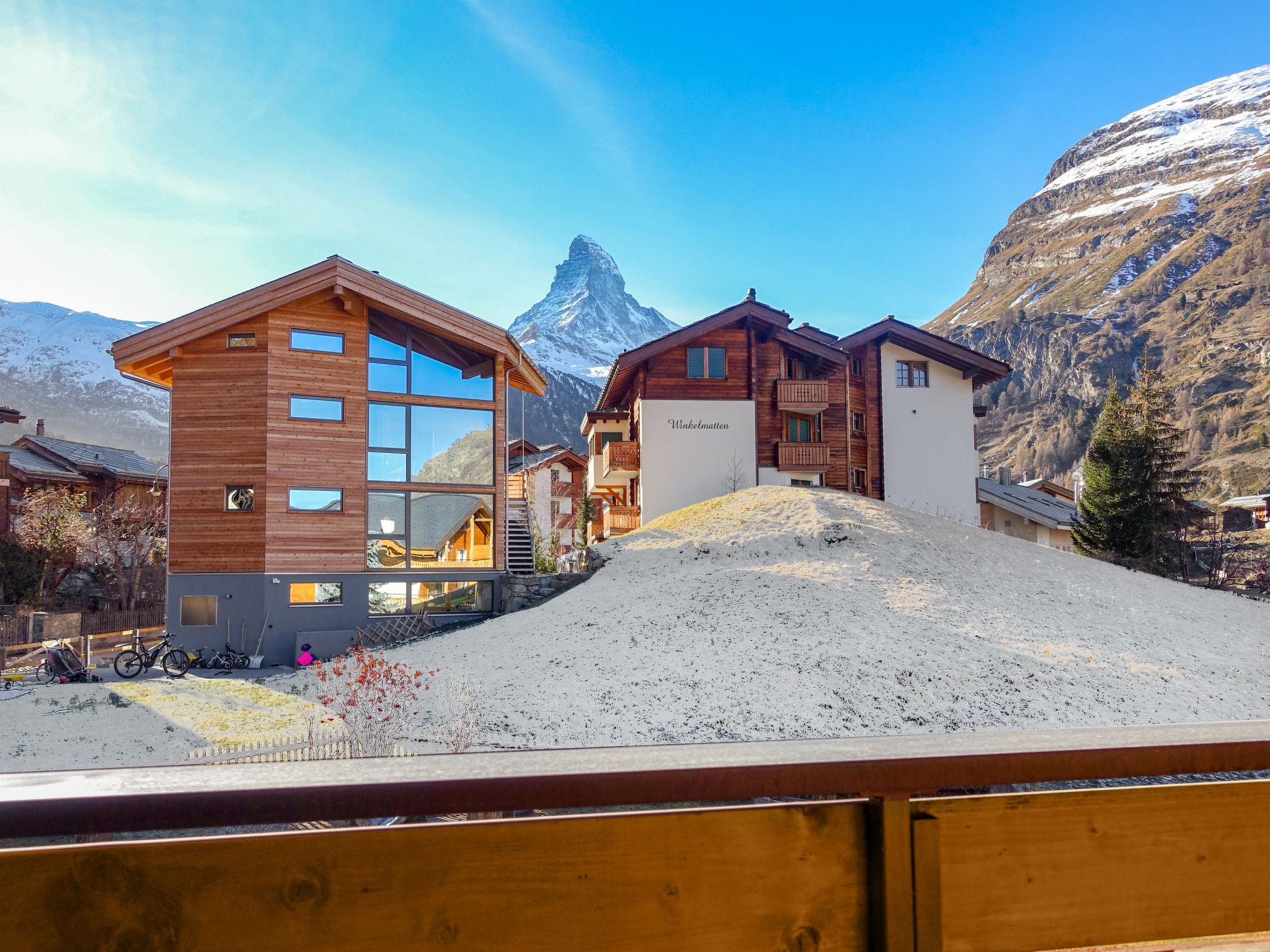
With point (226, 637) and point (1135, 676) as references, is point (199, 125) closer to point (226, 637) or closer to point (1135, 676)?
point (226, 637)

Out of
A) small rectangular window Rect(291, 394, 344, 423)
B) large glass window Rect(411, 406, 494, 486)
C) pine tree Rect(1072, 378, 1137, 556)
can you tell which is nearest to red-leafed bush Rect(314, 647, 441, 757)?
large glass window Rect(411, 406, 494, 486)

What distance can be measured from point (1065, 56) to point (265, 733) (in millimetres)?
50018

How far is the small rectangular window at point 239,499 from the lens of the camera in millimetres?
18312

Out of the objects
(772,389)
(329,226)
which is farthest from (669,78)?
(329,226)

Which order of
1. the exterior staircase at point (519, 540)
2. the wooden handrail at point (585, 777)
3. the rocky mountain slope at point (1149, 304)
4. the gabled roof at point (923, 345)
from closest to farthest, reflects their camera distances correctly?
the wooden handrail at point (585, 777) → the exterior staircase at point (519, 540) → the gabled roof at point (923, 345) → the rocky mountain slope at point (1149, 304)

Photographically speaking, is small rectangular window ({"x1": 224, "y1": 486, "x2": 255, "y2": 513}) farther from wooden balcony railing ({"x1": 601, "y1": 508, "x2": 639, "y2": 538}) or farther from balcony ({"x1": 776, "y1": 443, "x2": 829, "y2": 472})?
balcony ({"x1": 776, "y1": 443, "x2": 829, "y2": 472})

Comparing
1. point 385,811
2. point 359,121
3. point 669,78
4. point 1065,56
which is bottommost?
point 385,811

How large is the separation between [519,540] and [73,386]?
450 feet

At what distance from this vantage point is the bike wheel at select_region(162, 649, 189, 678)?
16875 millimetres

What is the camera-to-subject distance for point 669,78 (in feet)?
105

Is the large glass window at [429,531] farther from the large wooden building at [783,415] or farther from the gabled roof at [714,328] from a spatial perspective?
the gabled roof at [714,328]

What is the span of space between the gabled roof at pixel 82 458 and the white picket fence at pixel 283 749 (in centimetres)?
2867

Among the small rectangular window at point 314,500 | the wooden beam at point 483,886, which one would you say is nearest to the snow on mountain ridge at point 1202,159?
the small rectangular window at point 314,500

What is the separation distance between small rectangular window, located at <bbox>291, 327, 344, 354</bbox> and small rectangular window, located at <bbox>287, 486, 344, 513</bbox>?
3.60 meters
